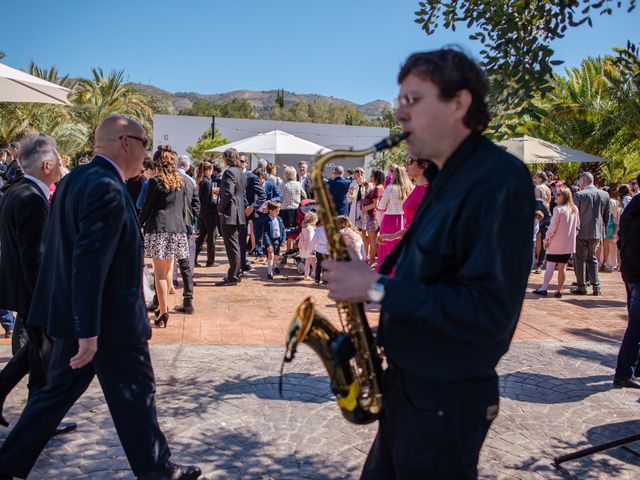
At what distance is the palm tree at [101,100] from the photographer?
108 ft

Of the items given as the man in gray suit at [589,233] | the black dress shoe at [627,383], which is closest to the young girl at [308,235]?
the man in gray suit at [589,233]

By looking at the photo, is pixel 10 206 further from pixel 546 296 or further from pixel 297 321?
pixel 546 296

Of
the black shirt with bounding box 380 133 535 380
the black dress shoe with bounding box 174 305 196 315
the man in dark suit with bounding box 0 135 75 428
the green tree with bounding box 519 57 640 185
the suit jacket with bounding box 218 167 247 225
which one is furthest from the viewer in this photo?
the green tree with bounding box 519 57 640 185

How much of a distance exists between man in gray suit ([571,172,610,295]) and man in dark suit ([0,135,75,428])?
8.81 metres

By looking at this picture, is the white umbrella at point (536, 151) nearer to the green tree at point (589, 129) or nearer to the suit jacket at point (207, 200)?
the suit jacket at point (207, 200)

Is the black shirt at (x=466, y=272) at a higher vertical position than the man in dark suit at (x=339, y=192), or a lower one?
lower

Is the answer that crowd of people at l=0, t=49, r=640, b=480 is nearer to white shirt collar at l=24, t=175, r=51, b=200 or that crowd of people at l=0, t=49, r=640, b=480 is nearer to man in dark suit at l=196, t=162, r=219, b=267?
white shirt collar at l=24, t=175, r=51, b=200

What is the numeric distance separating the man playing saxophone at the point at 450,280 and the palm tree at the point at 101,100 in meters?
33.3

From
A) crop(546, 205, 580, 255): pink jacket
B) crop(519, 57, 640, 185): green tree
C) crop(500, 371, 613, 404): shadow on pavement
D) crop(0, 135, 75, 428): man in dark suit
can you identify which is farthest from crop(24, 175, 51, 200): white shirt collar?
crop(519, 57, 640, 185): green tree

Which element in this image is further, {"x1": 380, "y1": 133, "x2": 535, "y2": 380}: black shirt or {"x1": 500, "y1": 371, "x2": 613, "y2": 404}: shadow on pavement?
{"x1": 500, "y1": 371, "x2": 613, "y2": 404}: shadow on pavement

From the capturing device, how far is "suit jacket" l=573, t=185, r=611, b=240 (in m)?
10.1

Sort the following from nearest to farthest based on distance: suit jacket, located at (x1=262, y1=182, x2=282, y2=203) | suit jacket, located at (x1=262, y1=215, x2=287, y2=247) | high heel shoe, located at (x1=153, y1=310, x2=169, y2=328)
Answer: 1. high heel shoe, located at (x1=153, y1=310, x2=169, y2=328)
2. suit jacket, located at (x1=262, y1=215, x2=287, y2=247)
3. suit jacket, located at (x1=262, y1=182, x2=282, y2=203)

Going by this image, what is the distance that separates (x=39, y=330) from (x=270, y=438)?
65.7 inches

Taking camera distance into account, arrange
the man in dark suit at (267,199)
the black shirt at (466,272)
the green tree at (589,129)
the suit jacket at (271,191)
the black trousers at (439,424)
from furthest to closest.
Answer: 1. the green tree at (589,129)
2. the suit jacket at (271,191)
3. the man in dark suit at (267,199)
4. the black trousers at (439,424)
5. the black shirt at (466,272)
